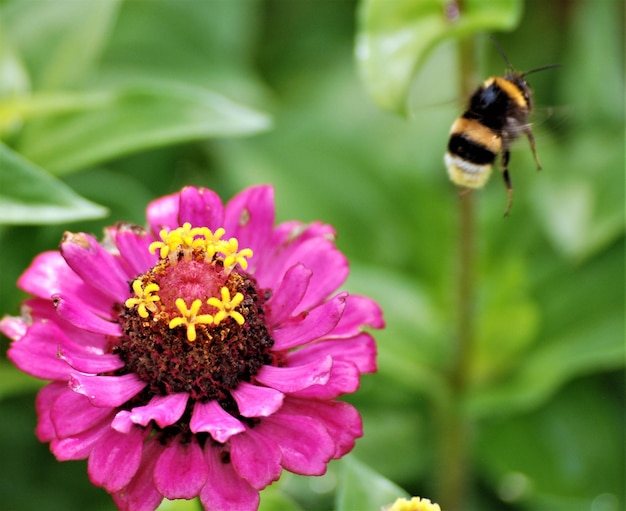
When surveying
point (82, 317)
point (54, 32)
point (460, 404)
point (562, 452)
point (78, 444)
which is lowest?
point (562, 452)

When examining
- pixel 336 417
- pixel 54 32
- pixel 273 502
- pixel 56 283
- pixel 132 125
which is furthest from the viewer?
pixel 54 32

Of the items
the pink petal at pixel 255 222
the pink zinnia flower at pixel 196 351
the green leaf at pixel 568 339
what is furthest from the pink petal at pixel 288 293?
the green leaf at pixel 568 339

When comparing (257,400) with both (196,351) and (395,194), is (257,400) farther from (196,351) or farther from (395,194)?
(395,194)

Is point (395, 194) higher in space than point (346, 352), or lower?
lower

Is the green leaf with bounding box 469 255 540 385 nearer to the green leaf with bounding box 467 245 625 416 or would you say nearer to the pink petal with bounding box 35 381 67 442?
the green leaf with bounding box 467 245 625 416

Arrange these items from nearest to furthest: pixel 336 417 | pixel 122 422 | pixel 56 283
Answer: pixel 122 422 < pixel 336 417 < pixel 56 283

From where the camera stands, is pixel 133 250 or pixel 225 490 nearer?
pixel 225 490

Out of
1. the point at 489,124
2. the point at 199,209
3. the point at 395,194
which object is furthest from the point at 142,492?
the point at 395,194
